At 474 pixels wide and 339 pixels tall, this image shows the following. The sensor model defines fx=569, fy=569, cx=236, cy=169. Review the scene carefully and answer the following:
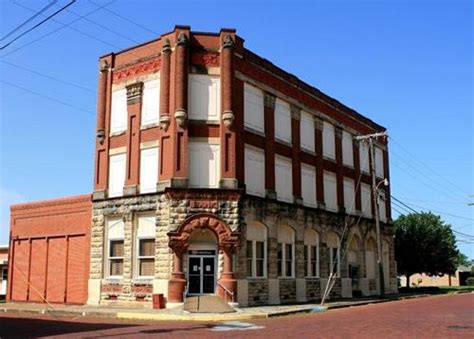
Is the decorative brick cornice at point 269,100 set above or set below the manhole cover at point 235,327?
above

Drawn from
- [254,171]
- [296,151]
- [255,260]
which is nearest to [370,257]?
[296,151]

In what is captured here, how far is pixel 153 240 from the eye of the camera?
29.9m

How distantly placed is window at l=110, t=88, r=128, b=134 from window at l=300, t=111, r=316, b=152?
11732 mm

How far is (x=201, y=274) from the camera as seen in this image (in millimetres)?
28672

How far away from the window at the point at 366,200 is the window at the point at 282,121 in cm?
1205

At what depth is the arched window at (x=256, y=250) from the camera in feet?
101

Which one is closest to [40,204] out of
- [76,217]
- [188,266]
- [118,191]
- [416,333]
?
[76,217]

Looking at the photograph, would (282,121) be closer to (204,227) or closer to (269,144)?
(269,144)

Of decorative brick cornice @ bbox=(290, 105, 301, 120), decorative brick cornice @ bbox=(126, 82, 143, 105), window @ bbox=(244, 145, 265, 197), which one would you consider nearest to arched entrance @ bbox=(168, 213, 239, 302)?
window @ bbox=(244, 145, 265, 197)

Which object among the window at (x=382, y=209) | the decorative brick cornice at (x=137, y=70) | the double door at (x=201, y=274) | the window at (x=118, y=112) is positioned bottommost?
the double door at (x=201, y=274)

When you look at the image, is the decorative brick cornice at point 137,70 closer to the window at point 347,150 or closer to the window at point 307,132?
the window at point 307,132

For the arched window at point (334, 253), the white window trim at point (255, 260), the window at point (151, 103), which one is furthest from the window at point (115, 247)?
the arched window at point (334, 253)

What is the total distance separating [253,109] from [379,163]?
2005 cm

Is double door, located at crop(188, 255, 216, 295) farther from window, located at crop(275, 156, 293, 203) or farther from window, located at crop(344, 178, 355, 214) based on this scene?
window, located at crop(344, 178, 355, 214)
